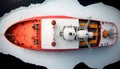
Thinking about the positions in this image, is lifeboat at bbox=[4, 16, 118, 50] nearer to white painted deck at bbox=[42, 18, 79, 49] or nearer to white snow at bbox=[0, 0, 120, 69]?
white painted deck at bbox=[42, 18, 79, 49]

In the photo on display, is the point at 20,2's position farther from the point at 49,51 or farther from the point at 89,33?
the point at 89,33

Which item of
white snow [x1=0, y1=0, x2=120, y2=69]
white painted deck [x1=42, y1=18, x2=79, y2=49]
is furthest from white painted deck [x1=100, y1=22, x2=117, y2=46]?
white painted deck [x1=42, y1=18, x2=79, y2=49]

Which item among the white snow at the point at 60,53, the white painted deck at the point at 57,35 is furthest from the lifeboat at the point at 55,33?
the white snow at the point at 60,53

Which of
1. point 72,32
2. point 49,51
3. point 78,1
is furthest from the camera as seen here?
point 78,1

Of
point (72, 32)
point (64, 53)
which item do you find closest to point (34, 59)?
point (64, 53)

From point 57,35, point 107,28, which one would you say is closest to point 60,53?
point 57,35

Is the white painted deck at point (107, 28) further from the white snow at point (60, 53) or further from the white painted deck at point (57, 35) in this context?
the white painted deck at point (57, 35)

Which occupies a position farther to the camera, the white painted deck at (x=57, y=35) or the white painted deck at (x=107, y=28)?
the white painted deck at (x=107, y=28)

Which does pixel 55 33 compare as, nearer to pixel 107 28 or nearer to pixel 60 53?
pixel 60 53
